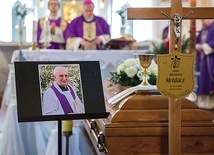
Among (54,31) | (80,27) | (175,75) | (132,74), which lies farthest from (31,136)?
(54,31)

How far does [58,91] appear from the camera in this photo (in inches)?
54.4

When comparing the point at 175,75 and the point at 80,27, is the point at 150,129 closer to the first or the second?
the point at 175,75

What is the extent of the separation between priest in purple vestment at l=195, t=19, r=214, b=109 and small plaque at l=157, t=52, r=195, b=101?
415 cm

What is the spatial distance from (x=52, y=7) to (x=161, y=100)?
4602 millimetres

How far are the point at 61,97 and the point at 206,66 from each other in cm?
428

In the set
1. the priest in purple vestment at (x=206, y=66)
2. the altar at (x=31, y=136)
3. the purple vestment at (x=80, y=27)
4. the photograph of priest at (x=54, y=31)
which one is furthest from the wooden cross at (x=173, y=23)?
the photograph of priest at (x=54, y=31)

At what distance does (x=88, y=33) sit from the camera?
5227 millimetres

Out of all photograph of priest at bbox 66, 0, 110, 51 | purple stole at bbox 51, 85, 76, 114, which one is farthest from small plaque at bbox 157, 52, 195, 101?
photograph of priest at bbox 66, 0, 110, 51

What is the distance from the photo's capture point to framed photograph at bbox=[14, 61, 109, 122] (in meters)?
1.33

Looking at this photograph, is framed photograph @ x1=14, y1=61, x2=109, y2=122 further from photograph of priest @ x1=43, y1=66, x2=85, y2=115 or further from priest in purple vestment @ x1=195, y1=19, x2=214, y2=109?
priest in purple vestment @ x1=195, y1=19, x2=214, y2=109

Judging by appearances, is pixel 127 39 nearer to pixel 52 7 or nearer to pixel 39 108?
pixel 52 7

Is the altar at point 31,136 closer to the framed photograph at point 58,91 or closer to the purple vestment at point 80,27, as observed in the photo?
the framed photograph at point 58,91

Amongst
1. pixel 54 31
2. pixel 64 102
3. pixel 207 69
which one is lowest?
pixel 207 69

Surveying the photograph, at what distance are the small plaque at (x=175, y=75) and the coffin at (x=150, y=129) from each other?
208mm
